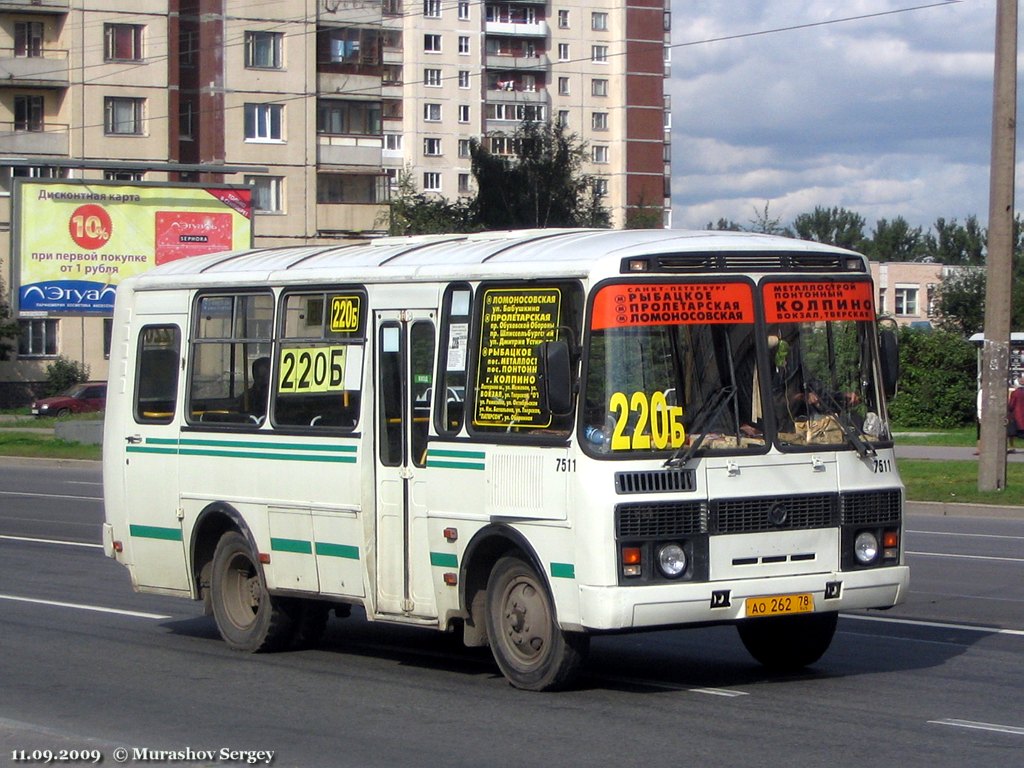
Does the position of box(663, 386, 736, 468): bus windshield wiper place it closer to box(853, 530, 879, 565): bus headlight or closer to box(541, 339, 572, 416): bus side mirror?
box(541, 339, 572, 416): bus side mirror

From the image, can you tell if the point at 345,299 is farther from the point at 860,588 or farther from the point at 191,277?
the point at 860,588

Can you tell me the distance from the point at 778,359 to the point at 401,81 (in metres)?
107

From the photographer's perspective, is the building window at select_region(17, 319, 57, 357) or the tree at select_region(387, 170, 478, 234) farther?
the building window at select_region(17, 319, 57, 357)

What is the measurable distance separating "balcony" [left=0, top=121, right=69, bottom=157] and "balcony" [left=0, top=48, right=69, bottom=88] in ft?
5.56

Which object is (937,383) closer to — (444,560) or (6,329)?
(444,560)

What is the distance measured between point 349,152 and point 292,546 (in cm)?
6073

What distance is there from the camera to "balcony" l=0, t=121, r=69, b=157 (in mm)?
65812

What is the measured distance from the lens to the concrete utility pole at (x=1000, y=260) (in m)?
23.5

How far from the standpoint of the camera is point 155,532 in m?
12.0

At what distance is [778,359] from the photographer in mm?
9320

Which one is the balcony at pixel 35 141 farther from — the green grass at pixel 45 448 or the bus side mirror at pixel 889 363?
the bus side mirror at pixel 889 363

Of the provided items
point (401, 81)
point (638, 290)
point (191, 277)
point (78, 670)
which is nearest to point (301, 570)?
point (78, 670)

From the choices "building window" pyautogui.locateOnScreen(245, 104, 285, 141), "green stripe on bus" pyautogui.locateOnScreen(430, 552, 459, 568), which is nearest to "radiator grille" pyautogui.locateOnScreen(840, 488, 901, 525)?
"green stripe on bus" pyautogui.locateOnScreen(430, 552, 459, 568)

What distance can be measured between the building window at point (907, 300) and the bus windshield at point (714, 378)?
100045 mm
